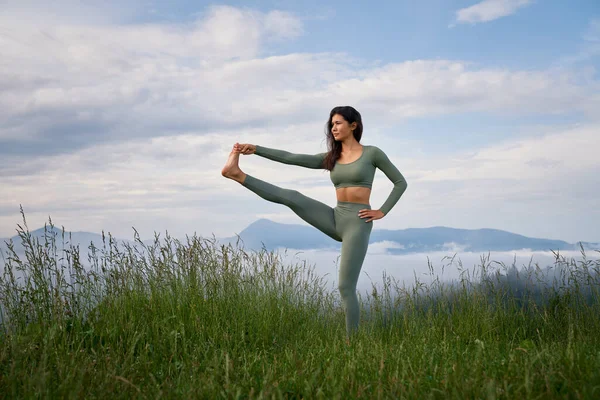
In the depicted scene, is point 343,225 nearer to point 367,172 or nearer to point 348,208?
point 348,208

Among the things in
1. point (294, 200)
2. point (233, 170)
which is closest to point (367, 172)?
point (294, 200)

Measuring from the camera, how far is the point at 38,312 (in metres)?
5.13

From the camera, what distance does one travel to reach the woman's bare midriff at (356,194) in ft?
19.3

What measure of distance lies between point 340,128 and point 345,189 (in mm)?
708

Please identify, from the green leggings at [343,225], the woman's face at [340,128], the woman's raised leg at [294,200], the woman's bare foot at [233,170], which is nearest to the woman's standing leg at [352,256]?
the green leggings at [343,225]

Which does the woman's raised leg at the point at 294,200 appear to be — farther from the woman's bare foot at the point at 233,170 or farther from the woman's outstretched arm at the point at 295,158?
the woman's outstretched arm at the point at 295,158

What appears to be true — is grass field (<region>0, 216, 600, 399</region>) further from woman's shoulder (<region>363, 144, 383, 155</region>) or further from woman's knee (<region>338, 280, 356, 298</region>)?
woman's shoulder (<region>363, 144, 383, 155</region>)

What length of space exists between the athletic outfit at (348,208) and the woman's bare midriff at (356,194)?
4cm

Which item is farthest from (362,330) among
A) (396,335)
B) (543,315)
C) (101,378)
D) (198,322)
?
(101,378)

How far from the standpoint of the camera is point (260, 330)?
18.1 ft

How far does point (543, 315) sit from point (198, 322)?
3920mm

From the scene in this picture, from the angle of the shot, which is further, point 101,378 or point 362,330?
point 362,330

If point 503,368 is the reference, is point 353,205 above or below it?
above

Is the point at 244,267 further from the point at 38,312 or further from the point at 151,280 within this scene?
the point at 38,312
